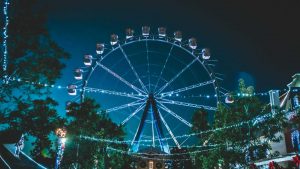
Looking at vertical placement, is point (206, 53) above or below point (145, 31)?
below

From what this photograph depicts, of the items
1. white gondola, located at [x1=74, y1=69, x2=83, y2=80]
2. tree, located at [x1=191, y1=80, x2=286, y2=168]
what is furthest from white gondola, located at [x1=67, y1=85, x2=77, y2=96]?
tree, located at [x1=191, y1=80, x2=286, y2=168]

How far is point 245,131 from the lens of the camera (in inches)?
935

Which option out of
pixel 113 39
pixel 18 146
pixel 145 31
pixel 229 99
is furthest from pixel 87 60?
pixel 18 146

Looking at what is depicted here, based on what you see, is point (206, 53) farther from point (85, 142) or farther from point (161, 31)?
point (85, 142)

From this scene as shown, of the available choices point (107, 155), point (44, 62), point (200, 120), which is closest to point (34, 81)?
point (44, 62)

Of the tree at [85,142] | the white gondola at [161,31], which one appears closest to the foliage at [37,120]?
the tree at [85,142]

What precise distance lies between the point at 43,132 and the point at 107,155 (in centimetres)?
1904

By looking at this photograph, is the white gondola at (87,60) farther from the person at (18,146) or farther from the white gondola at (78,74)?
the person at (18,146)

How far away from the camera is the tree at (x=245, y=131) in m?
22.4

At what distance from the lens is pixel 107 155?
3212cm

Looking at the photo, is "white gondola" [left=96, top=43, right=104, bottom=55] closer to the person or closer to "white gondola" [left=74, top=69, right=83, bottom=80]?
"white gondola" [left=74, top=69, right=83, bottom=80]

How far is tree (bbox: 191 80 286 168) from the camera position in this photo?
2241cm

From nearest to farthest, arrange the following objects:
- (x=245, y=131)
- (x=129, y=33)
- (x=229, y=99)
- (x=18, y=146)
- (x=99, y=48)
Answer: (x=18, y=146) → (x=245, y=131) → (x=229, y=99) → (x=99, y=48) → (x=129, y=33)

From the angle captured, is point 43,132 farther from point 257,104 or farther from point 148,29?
point 148,29
